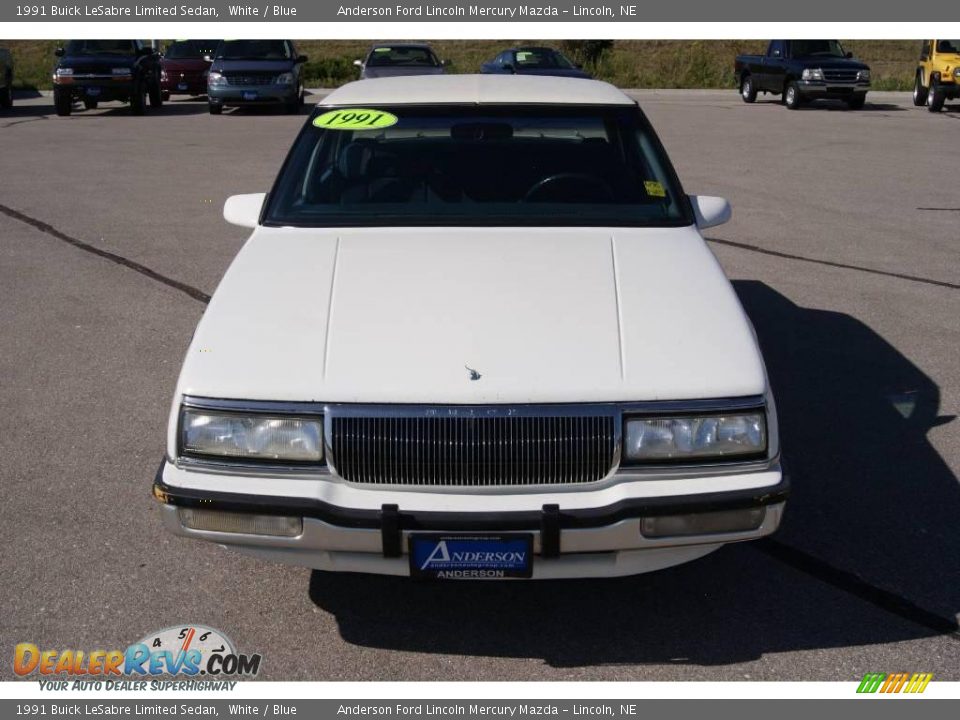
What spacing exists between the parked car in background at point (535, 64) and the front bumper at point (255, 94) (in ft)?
14.3

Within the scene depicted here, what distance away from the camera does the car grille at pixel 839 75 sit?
80.2 feet

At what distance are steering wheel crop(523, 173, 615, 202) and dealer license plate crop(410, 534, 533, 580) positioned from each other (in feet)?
6.14

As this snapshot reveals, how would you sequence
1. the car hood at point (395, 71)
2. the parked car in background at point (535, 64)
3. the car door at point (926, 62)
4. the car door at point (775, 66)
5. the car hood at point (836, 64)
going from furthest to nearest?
the car door at point (775, 66) < the car door at point (926, 62) < the car hood at point (836, 64) < the parked car in background at point (535, 64) < the car hood at point (395, 71)

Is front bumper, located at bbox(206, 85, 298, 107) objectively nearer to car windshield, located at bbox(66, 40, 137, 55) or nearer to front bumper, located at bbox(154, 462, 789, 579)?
car windshield, located at bbox(66, 40, 137, 55)

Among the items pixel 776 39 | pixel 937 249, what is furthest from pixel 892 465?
pixel 776 39

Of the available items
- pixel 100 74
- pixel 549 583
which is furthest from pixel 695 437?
pixel 100 74

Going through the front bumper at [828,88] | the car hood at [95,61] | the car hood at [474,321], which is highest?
the car hood at [474,321]

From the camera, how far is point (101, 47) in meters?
23.2

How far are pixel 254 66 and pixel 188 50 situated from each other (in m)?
6.94

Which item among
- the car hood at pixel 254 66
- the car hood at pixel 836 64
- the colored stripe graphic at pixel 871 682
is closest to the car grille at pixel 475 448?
the colored stripe graphic at pixel 871 682

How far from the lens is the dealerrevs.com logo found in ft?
11.1

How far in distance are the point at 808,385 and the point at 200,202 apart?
779cm

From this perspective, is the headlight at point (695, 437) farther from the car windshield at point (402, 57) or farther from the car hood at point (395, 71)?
the car windshield at point (402, 57)

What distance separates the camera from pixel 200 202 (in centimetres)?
1182
